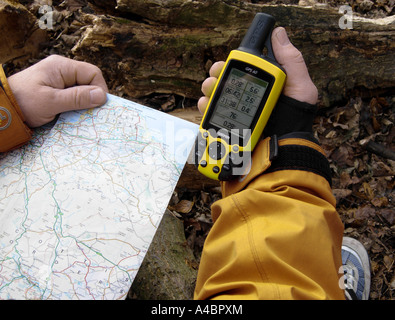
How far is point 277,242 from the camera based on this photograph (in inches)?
59.1

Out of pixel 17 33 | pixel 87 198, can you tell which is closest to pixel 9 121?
pixel 87 198

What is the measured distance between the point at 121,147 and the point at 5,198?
809 millimetres

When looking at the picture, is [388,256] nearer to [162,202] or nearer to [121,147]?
[162,202]

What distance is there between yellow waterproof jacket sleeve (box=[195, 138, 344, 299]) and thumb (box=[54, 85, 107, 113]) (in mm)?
1137

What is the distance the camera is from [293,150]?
6.22 feet

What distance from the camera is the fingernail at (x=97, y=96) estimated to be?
2.17 m

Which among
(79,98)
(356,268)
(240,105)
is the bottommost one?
(356,268)

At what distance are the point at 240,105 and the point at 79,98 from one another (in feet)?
3.63

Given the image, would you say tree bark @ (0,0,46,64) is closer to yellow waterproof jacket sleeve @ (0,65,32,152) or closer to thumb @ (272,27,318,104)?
yellow waterproof jacket sleeve @ (0,65,32,152)

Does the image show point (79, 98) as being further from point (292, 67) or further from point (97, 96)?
point (292, 67)

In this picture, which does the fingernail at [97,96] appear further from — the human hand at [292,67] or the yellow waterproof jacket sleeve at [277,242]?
the human hand at [292,67]

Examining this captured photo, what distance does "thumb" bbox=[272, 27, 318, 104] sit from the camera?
Answer: 2.04m

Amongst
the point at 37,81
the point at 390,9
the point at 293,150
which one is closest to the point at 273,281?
the point at 293,150

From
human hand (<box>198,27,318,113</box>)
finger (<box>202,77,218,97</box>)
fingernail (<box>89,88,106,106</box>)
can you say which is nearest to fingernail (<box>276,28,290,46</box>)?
human hand (<box>198,27,318,113</box>)
